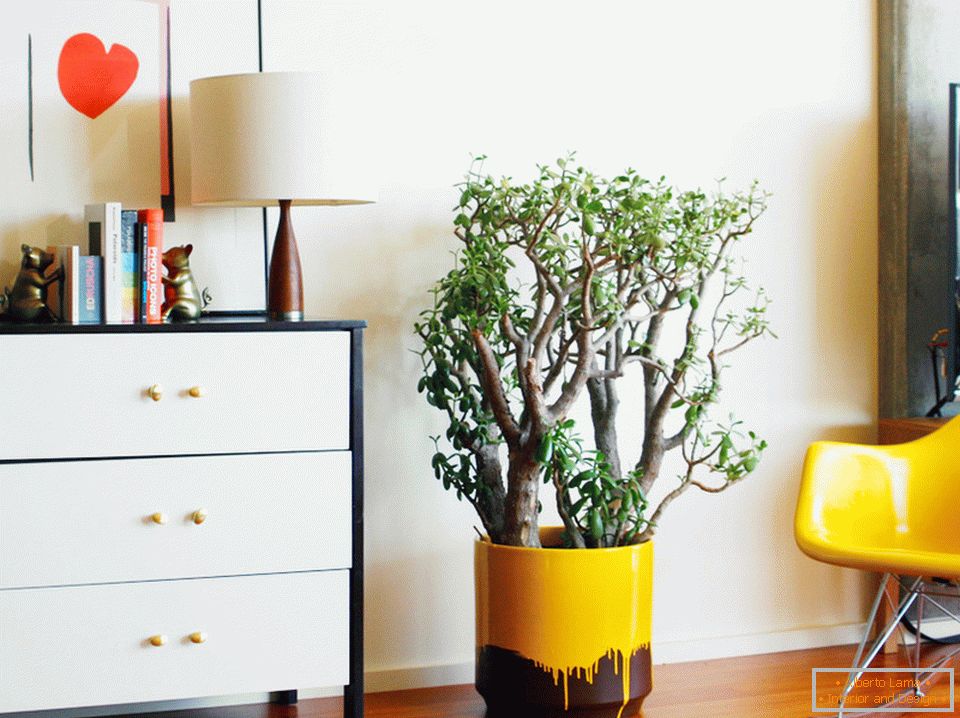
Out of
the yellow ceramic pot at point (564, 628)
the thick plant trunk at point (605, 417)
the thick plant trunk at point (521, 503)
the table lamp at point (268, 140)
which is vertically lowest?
the yellow ceramic pot at point (564, 628)

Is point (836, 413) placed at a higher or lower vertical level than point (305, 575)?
higher

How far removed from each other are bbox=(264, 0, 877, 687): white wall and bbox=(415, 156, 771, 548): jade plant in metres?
0.14

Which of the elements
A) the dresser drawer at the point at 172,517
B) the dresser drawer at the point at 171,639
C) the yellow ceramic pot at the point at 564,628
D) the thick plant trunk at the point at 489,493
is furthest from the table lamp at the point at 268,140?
the yellow ceramic pot at the point at 564,628

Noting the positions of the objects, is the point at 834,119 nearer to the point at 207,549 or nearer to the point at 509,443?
the point at 509,443

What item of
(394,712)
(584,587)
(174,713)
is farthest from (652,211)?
(174,713)

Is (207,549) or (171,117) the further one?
(171,117)

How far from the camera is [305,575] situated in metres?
2.61

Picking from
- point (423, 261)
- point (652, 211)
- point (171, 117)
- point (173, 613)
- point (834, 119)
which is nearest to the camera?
point (173, 613)

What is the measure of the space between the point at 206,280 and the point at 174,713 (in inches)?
40.5

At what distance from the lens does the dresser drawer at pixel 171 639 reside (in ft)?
8.07

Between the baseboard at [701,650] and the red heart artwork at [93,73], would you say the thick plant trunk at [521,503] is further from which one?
the red heart artwork at [93,73]

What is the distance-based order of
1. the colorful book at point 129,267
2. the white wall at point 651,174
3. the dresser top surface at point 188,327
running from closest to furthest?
the dresser top surface at point 188,327 < the colorful book at point 129,267 < the white wall at point 651,174

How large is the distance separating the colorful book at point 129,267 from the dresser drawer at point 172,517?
1.26ft

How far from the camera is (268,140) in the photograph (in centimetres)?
262
